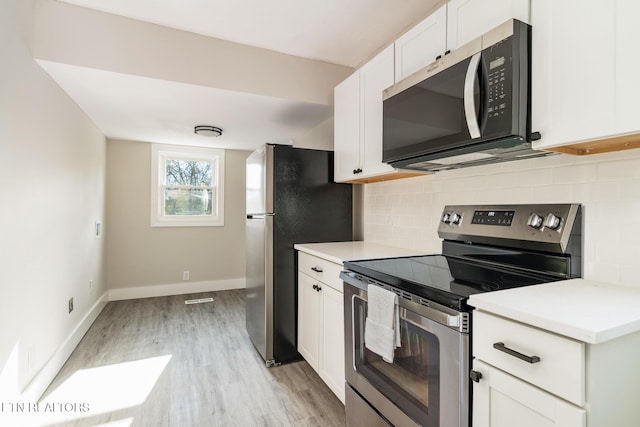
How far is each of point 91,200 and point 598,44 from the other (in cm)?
405

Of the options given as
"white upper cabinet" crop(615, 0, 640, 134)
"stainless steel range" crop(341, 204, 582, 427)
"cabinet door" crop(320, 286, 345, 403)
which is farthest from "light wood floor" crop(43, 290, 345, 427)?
"white upper cabinet" crop(615, 0, 640, 134)

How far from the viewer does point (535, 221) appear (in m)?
1.36

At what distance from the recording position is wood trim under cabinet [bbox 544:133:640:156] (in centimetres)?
102

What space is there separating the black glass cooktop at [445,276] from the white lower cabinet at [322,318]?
334 mm

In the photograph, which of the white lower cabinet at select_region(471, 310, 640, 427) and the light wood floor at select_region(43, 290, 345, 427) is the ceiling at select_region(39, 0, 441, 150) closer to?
the white lower cabinet at select_region(471, 310, 640, 427)

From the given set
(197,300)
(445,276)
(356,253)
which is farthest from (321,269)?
(197,300)

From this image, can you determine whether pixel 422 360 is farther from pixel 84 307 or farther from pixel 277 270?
pixel 84 307

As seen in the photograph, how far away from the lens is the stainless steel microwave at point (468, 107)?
1.15 meters

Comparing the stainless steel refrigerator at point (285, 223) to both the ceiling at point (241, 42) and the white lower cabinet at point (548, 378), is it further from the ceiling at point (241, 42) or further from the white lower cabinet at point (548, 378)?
the white lower cabinet at point (548, 378)

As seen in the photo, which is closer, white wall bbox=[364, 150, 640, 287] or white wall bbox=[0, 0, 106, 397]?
white wall bbox=[364, 150, 640, 287]

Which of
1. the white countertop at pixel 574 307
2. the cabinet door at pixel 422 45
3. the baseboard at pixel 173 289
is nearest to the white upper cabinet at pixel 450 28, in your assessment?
the cabinet door at pixel 422 45

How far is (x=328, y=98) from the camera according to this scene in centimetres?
281

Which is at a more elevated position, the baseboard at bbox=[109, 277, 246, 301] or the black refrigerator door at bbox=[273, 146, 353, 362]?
the black refrigerator door at bbox=[273, 146, 353, 362]

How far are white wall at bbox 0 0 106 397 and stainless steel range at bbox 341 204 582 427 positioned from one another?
1786mm
